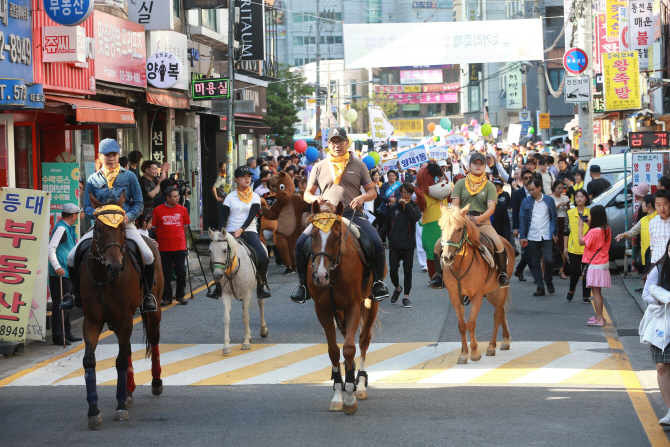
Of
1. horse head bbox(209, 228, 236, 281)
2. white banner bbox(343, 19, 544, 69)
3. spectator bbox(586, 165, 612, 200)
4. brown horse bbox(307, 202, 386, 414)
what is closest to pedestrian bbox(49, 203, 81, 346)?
horse head bbox(209, 228, 236, 281)

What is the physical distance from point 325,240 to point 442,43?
26399mm

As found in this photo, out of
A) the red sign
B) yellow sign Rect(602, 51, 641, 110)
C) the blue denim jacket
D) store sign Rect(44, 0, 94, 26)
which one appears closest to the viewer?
the blue denim jacket

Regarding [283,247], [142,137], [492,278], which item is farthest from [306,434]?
[142,137]

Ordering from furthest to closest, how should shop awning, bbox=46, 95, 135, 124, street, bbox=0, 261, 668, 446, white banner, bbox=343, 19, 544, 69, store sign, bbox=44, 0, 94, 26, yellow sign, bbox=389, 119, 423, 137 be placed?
yellow sign, bbox=389, 119, 423, 137
white banner, bbox=343, 19, 544, 69
shop awning, bbox=46, 95, 135, 124
store sign, bbox=44, 0, 94, 26
street, bbox=0, 261, 668, 446

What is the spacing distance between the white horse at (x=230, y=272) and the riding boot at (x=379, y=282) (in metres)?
2.74

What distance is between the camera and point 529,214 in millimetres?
14945

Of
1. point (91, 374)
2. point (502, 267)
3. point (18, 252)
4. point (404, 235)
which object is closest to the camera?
point (91, 374)

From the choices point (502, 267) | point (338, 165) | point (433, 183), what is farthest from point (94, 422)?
point (433, 183)

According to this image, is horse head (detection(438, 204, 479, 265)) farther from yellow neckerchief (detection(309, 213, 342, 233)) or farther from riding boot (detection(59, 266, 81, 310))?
riding boot (detection(59, 266, 81, 310))

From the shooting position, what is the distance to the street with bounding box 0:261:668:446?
6961 millimetres

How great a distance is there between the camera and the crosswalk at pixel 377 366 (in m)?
8.98

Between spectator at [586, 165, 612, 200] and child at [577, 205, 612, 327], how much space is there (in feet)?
22.7

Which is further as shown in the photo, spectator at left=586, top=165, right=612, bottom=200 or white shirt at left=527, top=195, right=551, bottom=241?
spectator at left=586, top=165, right=612, bottom=200

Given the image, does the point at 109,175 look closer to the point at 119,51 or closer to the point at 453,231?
the point at 453,231
